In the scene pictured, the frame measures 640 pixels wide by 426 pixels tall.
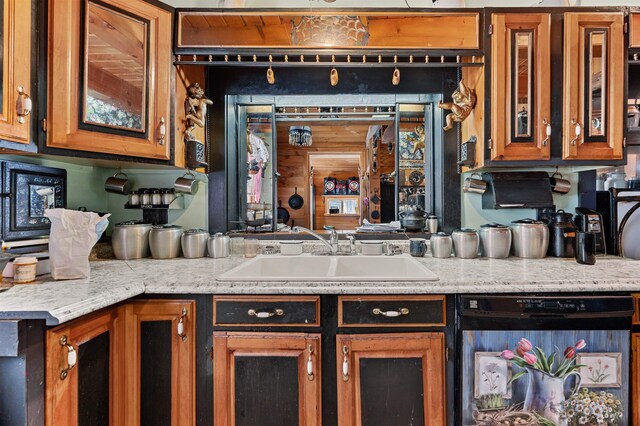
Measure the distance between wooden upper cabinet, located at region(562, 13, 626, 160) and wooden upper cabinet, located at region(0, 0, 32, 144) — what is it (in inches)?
92.6

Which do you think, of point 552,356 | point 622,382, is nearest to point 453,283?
point 552,356

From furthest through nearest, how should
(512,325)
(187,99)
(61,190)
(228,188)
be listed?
(228,188)
(187,99)
(61,190)
(512,325)

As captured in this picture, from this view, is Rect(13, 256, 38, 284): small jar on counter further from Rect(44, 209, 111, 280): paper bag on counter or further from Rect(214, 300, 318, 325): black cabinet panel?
Rect(214, 300, 318, 325): black cabinet panel

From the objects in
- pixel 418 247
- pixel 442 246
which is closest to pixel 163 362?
pixel 418 247

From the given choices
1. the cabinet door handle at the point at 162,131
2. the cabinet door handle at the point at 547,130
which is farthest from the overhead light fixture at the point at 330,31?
the cabinet door handle at the point at 547,130

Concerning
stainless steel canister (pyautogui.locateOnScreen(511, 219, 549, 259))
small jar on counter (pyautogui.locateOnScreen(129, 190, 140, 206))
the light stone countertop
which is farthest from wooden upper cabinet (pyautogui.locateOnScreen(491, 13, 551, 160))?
small jar on counter (pyautogui.locateOnScreen(129, 190, 140, 206))

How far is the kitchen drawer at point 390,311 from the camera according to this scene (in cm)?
128

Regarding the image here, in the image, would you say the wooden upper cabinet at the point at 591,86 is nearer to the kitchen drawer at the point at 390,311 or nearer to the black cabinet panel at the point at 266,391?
the kitchen drawer at the point at 390,311

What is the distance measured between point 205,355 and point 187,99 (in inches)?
51.1

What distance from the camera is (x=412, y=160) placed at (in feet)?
7.00

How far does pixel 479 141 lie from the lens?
5.64 feet

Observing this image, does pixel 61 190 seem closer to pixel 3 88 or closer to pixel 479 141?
pixel 3 88

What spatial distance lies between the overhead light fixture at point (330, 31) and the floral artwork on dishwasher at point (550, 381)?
1.51 meters

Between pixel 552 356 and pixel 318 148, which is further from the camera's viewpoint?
pixel 318 148
